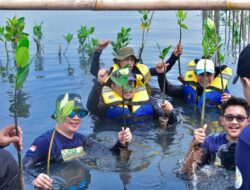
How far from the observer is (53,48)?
46.9ft

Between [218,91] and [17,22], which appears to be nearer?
[218,91]

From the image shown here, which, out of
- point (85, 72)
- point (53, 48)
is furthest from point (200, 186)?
point (53, 48)

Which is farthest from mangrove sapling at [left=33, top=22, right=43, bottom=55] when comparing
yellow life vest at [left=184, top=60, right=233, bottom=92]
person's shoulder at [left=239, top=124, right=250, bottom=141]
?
person's shoulder at [left=239, top=124, right=250, bottom=141]

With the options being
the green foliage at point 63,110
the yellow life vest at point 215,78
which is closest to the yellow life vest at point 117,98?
the yellow life vest at point 215,78

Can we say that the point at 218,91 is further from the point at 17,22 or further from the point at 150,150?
the point at 17,22

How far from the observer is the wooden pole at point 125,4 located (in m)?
2.50

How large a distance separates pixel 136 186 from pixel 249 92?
11.4 feet

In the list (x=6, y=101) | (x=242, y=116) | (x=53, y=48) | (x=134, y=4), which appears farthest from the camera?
(x=53, y=48)

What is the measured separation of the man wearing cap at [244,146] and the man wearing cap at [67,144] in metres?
2.74

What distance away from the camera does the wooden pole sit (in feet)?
8.19

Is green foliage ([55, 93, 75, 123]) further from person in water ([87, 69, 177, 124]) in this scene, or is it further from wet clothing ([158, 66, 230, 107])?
wet clothing ([158, 66, 230, 107])

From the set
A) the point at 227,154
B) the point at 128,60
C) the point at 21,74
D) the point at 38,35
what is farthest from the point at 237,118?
the point at 38,35

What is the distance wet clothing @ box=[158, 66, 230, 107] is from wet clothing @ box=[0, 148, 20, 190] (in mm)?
5117

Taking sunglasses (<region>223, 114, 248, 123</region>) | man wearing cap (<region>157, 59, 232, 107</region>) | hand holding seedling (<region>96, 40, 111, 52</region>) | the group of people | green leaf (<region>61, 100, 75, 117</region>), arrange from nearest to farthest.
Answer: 1. the group of people
2. green leaf (<region>61, 100, 75, 117</region>)
3. sunglasses (<region>223, 114, 248, 123</region>)
4. man wearing cap (<region>157, 59, 232, 107</region>)
5. hand holding seedling (<region>96, 40, 111, 52</region>)
